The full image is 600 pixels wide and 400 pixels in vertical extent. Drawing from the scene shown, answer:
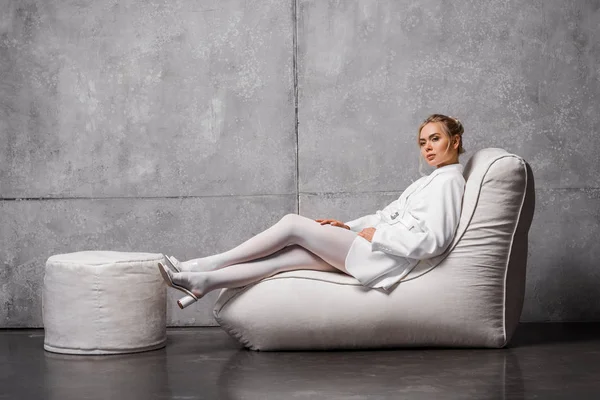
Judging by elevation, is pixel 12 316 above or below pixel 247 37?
below

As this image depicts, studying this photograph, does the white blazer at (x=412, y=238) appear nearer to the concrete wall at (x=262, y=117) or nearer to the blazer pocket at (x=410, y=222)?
the blazer pocket at (x=410, y=222)

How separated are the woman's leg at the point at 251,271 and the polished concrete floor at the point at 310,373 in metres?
0.34

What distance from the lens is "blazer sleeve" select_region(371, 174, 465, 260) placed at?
3.74 m

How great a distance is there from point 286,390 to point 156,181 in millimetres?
2241

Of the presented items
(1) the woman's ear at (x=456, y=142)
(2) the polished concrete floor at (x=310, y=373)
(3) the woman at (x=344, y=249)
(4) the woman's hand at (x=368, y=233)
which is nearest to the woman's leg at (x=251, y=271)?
(3) the woman at (x=344, y=249)

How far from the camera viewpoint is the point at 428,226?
3779 millimetres

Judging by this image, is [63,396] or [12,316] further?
[12,316]

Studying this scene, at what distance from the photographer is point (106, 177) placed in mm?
4898

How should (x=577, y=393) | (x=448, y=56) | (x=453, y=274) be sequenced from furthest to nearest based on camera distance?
(x=448, y=56)
(x=453, y=274)
(x=577, y=393)

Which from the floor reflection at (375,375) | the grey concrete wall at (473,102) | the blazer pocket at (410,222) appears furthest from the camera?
the grey concrete wall at (473,102)

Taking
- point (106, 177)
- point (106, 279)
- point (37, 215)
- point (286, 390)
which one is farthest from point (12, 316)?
point (286, 390)

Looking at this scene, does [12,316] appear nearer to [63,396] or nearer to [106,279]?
[106,279]

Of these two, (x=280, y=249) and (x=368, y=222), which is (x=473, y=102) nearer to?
(x=368, y=222)

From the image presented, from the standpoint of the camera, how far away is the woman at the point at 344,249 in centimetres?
375
